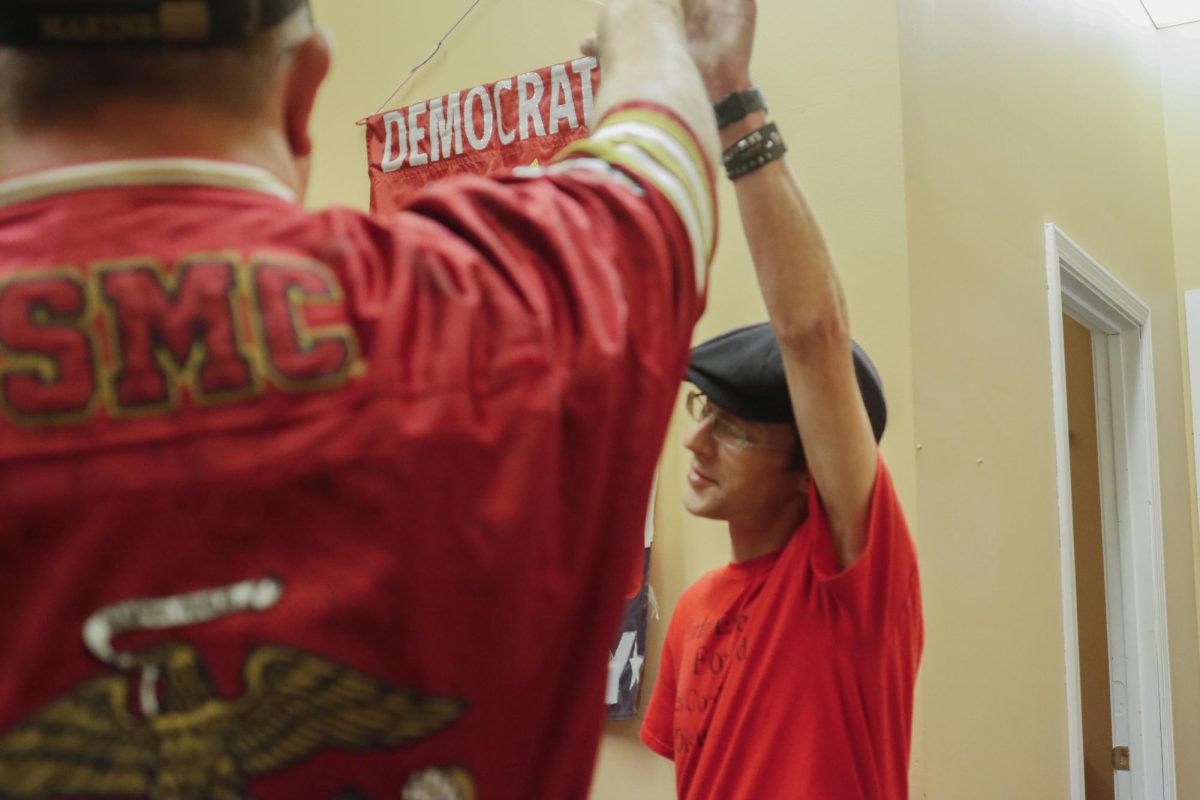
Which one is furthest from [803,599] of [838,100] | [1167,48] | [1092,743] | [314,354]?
[1167,48]

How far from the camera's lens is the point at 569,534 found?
1.81ft

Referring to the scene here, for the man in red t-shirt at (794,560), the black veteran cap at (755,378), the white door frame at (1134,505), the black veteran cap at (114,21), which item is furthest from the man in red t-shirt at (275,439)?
the white door frame at (1134,505)

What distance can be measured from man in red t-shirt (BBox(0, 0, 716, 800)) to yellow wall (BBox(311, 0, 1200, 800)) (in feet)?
4.98

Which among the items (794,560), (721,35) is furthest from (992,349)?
(721,35)

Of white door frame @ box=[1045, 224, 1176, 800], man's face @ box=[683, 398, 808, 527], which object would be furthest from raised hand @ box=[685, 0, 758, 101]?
white door frame @ box=[1045, 224, 1176, 800]

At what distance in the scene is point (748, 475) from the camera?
1.50 m

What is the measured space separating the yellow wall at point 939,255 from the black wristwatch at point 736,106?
1065mm

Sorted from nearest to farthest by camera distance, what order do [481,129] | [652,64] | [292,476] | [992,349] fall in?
[292,476] < [652,64] < [992,349] < [481,129]

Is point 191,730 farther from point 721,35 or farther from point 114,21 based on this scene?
point 721,35

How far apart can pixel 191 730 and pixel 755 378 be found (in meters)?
1.05

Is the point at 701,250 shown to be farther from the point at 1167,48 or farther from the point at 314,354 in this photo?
the point at 1167,48

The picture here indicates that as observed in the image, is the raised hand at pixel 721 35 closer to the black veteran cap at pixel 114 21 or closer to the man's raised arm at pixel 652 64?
the man's raised arm at pixel 652 64

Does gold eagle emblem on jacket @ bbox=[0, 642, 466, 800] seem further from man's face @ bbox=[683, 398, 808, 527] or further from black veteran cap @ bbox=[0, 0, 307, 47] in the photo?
man's face @ bbox=[683, 398, 808, 527]

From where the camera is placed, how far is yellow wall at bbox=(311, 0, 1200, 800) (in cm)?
203
